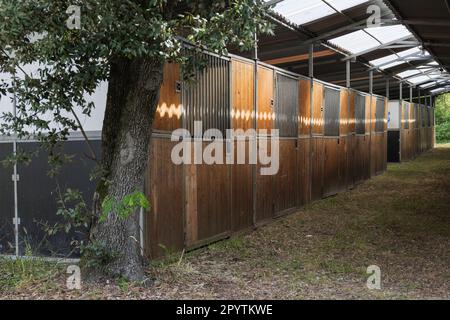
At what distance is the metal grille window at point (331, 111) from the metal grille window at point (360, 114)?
1578 millimetres

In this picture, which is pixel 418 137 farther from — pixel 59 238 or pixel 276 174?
pixel 59 238

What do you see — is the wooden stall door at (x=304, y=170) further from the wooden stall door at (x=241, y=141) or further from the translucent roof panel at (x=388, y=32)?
the translucent roof panel at (x=388, y=32)

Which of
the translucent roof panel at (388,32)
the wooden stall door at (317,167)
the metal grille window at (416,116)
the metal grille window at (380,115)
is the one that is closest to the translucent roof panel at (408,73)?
the metal grille window at (380,115)

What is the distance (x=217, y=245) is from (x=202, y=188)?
0.70 meters

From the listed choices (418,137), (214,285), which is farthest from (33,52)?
(418,137)

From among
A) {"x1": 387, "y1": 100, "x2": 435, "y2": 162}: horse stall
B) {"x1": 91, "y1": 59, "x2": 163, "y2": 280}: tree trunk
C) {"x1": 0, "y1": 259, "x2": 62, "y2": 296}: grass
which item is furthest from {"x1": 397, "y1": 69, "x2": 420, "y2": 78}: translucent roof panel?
{"x1": 0, "y1": 259, "x2": 62, "y2": 296}: grass

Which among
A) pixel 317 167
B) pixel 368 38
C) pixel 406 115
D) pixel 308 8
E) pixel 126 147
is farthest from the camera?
pixel 406 115

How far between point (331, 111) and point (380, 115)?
492 cm

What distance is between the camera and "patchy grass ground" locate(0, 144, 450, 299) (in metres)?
4.12

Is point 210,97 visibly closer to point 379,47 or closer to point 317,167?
point 317,167

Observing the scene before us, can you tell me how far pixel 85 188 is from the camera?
4957 mm

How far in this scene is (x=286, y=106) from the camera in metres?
8.12

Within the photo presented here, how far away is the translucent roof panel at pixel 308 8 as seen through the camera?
24.1 feet

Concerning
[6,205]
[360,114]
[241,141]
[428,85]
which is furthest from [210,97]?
[428,85]
